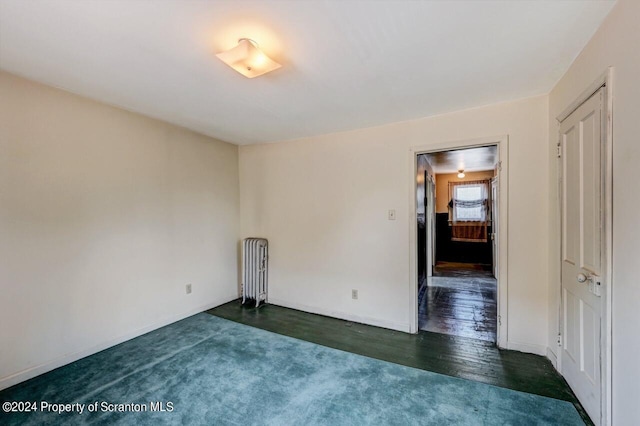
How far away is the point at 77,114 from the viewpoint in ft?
8.13

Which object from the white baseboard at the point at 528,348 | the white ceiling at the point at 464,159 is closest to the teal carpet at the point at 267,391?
the white baseboard at the point at 528,348

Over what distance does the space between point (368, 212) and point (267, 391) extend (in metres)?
2.09

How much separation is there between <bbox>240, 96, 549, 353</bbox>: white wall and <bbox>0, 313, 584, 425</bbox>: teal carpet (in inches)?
35.0

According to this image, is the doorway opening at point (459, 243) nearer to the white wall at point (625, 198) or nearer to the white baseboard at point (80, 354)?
the white wall at point (625, 198)

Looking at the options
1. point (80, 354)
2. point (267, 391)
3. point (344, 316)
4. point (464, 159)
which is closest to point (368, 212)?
point (344, 316)

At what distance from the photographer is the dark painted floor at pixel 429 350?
2117mm

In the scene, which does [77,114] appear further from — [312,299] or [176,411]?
[312,299]

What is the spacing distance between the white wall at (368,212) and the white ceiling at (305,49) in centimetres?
39

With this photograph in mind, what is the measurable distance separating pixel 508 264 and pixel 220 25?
3.03 metres

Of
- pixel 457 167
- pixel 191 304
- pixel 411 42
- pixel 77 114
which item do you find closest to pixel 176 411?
pixel 191 304

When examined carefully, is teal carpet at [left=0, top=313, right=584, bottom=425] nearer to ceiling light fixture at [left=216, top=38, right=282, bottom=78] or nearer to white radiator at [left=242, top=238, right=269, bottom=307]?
white radiator at [left=242, top=238, right=269, bottom=307]

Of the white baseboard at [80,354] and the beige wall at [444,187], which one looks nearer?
the white baseboard at [80,354]

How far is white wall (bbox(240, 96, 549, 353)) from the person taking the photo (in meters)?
2.51

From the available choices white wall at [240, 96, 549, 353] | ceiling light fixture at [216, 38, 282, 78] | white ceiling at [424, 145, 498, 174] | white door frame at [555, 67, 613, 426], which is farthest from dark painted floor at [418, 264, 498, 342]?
ceiling light fixture at [216, 38, 282, 78]
